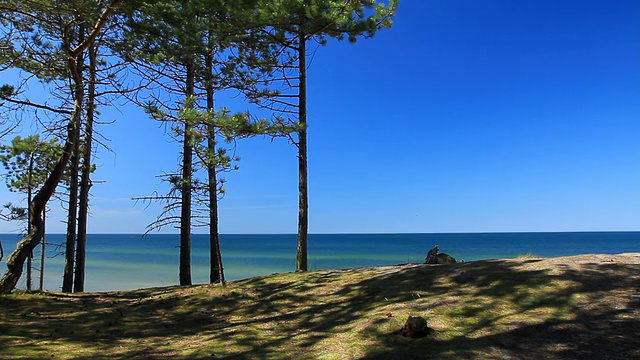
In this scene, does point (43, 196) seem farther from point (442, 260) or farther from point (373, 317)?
point (442, 260)

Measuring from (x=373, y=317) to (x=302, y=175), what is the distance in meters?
4.81

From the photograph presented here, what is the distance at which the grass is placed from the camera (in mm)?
3799

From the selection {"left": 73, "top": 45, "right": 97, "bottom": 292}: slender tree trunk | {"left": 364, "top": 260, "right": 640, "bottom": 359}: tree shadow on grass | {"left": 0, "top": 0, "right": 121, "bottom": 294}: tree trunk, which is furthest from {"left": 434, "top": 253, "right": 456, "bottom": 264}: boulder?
{"left": 73, "top": 45, "right": 97, "bottom": 292}: slender tree trunk

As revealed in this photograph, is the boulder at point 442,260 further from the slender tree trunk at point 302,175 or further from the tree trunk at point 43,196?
the tree trunk at point 43,196

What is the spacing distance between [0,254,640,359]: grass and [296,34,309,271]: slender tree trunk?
1412 millimetres

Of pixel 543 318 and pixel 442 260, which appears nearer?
pixel 543 318

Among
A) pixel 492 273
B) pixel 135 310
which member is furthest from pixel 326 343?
pixel 135 310

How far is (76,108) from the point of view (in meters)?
8.25

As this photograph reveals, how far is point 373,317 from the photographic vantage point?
16.1ft

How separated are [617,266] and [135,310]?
8.20 meters

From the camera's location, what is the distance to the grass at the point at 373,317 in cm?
380

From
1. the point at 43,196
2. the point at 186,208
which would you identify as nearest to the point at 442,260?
the point at 186,208

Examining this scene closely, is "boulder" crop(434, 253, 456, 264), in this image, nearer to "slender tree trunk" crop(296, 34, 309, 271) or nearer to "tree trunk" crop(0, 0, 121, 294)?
"slender tree trunk" crop(296, 34, 309, 271)

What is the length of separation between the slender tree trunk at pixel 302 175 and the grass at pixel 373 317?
1412mm
